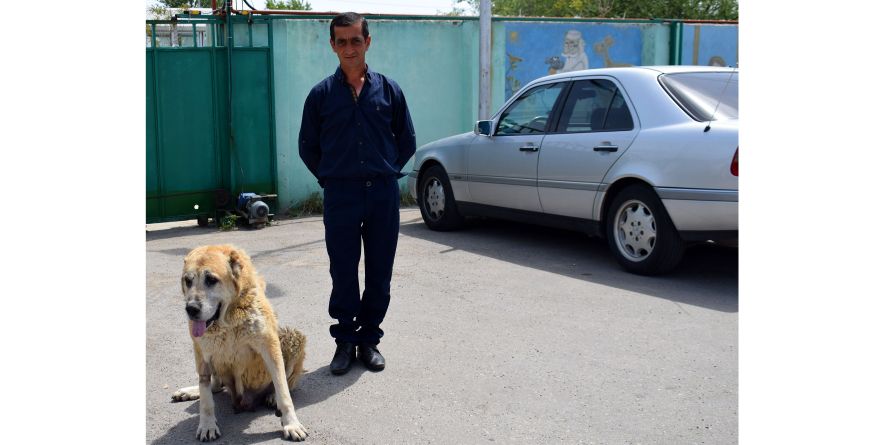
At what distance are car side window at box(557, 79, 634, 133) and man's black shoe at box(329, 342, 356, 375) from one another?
11.8ft

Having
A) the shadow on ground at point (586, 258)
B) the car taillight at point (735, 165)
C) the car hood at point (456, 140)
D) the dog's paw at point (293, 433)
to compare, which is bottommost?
the dog's paw at point (293, 433)

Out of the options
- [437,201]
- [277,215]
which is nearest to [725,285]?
[437,201]

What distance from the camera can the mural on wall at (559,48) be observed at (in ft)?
43.7

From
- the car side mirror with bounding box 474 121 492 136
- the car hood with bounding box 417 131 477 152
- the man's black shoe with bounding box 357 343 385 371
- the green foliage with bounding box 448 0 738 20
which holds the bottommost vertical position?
the man's black shoe with bounding box 357 343 385 371

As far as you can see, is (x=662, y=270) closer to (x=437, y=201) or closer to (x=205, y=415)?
(x=437, y=201)

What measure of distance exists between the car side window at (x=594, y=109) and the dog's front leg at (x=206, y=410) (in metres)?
4.63

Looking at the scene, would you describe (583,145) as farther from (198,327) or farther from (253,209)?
(198,327)

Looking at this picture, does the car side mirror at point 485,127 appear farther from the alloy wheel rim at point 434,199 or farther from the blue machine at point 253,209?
the blue machine at point 253,209

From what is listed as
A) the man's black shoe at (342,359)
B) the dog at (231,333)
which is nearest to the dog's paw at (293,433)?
the dog at (231,333)

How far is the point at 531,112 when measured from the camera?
28.8 ft

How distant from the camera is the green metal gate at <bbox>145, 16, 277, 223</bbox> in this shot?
33.1ft

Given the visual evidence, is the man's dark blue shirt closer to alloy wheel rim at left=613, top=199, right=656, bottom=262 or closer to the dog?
the dog

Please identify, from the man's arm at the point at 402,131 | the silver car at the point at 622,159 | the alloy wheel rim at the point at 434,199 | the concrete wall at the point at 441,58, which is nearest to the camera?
the man's arm at the point at 402,131

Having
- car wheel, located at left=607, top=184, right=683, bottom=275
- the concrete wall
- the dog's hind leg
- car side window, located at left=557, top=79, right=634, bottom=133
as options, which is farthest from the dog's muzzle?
the concrete wall
